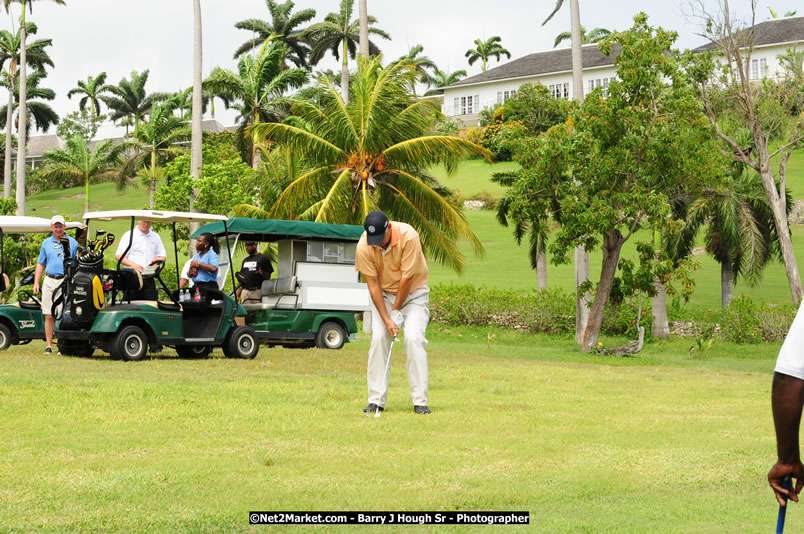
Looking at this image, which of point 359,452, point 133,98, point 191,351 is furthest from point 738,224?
point 133,98

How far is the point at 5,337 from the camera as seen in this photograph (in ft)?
52.0

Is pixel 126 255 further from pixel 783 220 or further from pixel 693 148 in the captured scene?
pixel 783 220

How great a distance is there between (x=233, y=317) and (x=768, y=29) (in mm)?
62011

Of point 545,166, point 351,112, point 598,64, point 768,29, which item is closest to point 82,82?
point 598,64

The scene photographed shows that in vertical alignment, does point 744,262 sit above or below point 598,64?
below

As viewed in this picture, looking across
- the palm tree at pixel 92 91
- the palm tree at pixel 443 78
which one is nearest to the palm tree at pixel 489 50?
the palm tree at pixel 443 78

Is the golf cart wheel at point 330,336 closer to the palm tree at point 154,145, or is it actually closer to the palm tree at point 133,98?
the palm tree at point 154,145

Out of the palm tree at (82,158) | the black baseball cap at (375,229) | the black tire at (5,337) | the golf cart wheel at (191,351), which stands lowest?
the golf cart wheel at (191,351)

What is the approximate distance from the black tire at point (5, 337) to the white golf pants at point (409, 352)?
9389 mm

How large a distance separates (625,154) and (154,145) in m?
39.9

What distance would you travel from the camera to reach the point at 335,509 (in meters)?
5.20

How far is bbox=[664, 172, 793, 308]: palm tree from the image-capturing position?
2864cm

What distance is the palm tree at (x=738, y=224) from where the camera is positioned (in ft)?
94.0

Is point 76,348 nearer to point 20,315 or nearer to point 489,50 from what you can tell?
point 20,315
